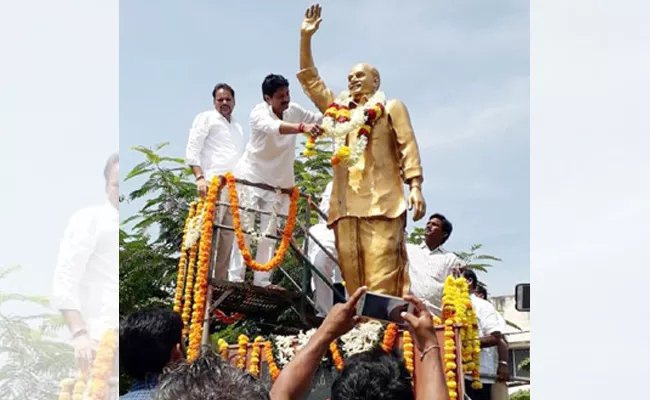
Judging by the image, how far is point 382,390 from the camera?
2668 millimetres

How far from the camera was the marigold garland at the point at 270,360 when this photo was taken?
6364mm

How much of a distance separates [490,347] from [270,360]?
1.41 m

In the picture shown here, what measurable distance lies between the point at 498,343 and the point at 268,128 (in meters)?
2.09

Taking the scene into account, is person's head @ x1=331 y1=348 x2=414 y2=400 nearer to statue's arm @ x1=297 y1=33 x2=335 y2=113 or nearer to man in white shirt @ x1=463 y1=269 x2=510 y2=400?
man in white shirt @ x1=463 y1=269 x2=510 y2=400

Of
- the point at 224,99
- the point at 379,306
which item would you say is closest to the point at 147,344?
the point at 379,306

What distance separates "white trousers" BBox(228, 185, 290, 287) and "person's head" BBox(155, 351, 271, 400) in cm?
527

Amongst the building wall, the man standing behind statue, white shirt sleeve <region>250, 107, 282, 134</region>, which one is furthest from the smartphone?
the building wall

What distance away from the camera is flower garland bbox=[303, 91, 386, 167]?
6305 mm

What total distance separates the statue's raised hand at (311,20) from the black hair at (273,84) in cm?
51

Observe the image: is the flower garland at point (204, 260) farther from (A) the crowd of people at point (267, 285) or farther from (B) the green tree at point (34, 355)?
(B) the green tree at point (34, 355)

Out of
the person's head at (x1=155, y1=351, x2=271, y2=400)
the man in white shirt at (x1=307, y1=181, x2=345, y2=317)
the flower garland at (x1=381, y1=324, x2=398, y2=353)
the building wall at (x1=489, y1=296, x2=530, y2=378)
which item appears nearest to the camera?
the person's head at (x1=155, y1=351, x2=271, y2=400)

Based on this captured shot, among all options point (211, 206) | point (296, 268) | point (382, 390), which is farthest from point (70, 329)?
point (296, 268)

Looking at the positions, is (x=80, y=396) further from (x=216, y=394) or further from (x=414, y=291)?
(x=414, y=291)

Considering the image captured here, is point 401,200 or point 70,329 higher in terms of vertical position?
point 401,200
